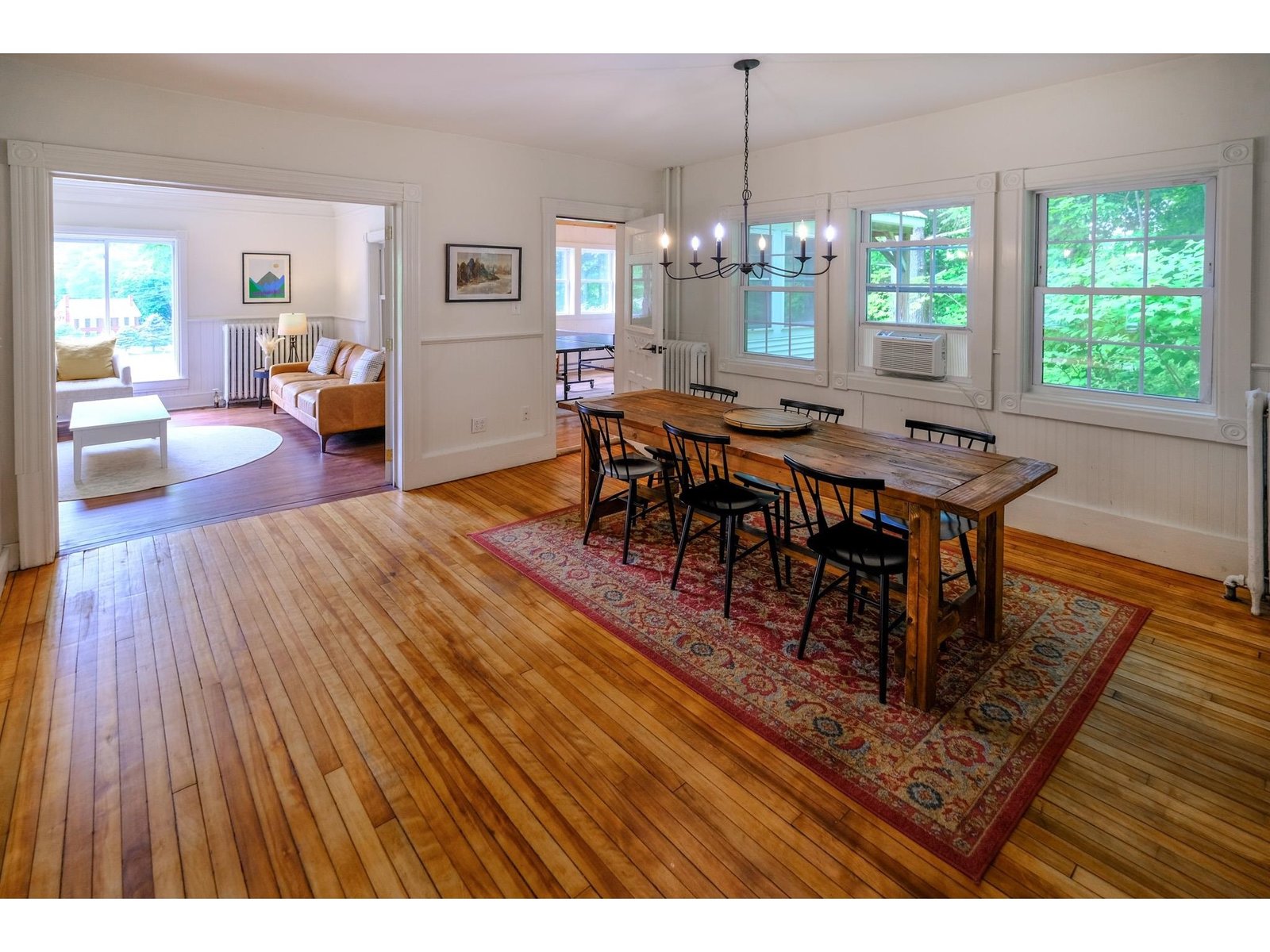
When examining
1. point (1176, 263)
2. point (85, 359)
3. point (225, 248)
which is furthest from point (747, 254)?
point (85, 359)

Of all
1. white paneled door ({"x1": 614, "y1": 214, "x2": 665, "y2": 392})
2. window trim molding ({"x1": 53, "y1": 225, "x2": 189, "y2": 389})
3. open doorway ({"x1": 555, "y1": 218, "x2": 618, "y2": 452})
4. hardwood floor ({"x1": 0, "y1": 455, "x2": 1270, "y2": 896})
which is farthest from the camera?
open doorway ({"x1": 555, "y1": 218, "x2": 618, "y2": 452})

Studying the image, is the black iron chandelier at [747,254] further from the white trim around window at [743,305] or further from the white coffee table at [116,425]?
the white coffee table at [116,425]

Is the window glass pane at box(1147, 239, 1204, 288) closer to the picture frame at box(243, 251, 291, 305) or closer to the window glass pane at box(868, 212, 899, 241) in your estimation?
the window glass pane at box(868, 212, 899, 241)

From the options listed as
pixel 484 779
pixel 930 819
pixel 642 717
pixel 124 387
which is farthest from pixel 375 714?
pixel 124 387

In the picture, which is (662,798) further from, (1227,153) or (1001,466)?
(1227,153)

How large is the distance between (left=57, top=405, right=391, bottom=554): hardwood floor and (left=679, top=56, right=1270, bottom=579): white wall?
4130 millimetres

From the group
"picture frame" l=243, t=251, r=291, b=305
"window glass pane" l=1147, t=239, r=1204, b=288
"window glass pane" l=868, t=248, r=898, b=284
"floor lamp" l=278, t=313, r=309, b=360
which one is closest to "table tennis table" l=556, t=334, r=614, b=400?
"floor lamp" l=278, t=313, r=309, b=360

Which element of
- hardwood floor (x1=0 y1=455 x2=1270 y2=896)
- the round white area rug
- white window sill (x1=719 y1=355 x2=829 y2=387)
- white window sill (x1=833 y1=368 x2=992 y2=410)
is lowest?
hardwood floor (x1=0 y1=455 x2=1270 y2=896)

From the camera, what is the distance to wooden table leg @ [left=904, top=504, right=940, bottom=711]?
252cm

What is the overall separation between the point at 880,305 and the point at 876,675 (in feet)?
10.6

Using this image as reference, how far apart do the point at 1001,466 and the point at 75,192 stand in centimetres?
925

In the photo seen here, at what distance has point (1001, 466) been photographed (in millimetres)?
2916

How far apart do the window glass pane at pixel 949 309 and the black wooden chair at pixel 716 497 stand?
7.20 ft

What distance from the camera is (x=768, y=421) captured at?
3.57m
